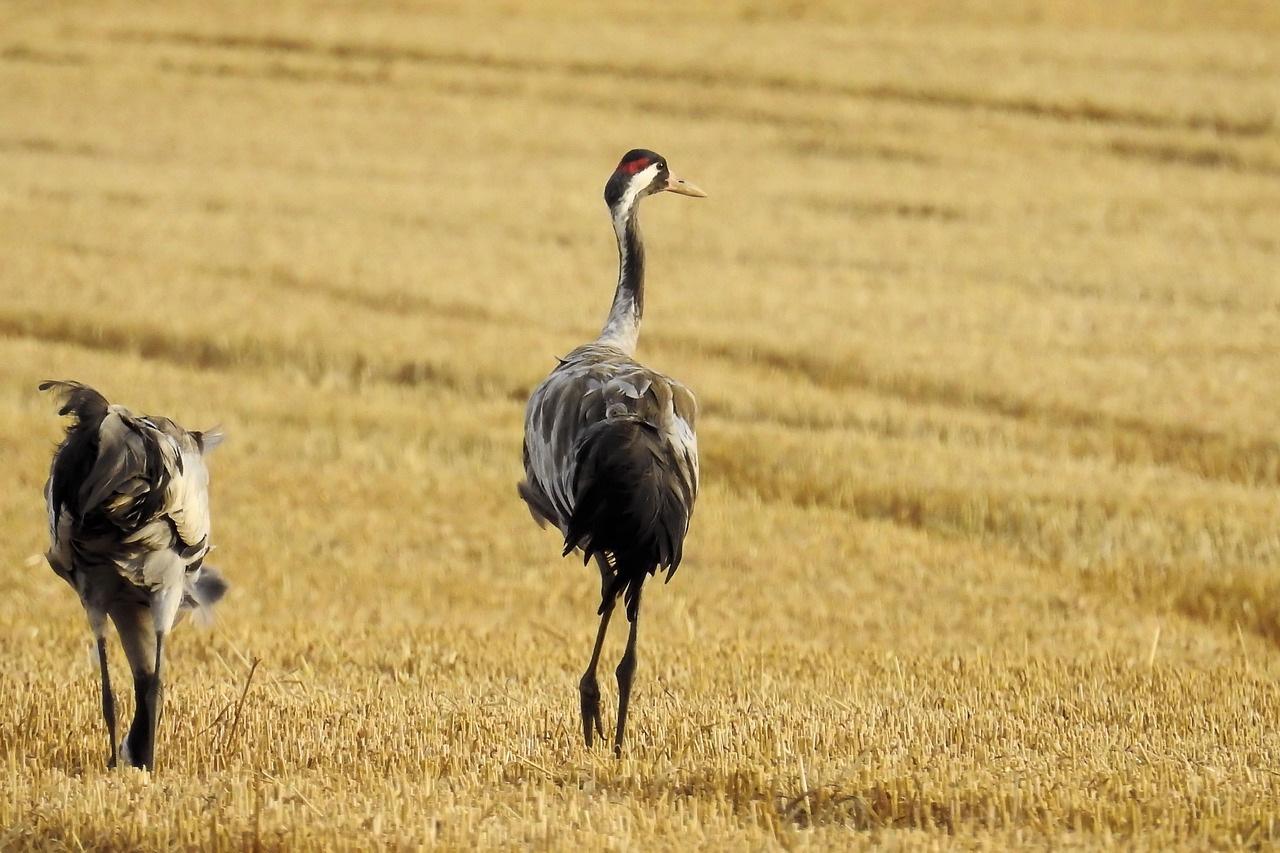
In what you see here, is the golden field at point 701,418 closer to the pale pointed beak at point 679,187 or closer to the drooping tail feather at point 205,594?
the drooping tail feather at point 205,594

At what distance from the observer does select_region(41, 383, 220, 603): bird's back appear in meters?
6.29

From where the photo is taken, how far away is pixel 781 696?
8.68 m

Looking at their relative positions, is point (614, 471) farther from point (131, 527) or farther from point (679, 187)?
point (679, 187)

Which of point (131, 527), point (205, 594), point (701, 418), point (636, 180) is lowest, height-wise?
point (205, 594)

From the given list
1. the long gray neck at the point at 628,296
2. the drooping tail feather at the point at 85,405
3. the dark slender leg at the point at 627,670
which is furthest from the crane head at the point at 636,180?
the drooping tail feather at the point at 85,405

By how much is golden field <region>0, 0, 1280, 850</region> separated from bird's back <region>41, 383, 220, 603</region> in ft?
2.26

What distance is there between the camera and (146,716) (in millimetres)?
6652

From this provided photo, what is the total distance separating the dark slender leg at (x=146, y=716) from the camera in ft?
21.4

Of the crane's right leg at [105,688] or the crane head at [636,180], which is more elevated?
the crane head at [636,180]

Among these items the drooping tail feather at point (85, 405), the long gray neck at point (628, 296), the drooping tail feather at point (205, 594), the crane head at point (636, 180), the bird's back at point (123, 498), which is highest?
the crane head at point (636, 180)

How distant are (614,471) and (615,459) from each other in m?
0.06

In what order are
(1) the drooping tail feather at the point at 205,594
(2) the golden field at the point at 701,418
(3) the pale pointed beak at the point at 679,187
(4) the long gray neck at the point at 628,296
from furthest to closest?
1. (3) the pale pointed beak at the point at 679,187
2. (4) the long gray neck at the point at 628,296
3. (1) the drooping tail feather at the point at 205,594
4. (2) the golden field at the point at 701,418

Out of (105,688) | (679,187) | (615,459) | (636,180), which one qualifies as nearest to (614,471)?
(615,459)

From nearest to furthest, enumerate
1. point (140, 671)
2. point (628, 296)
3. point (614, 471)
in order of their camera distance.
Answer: point (614, 471) < point (140, 671) < point (628, 296)
